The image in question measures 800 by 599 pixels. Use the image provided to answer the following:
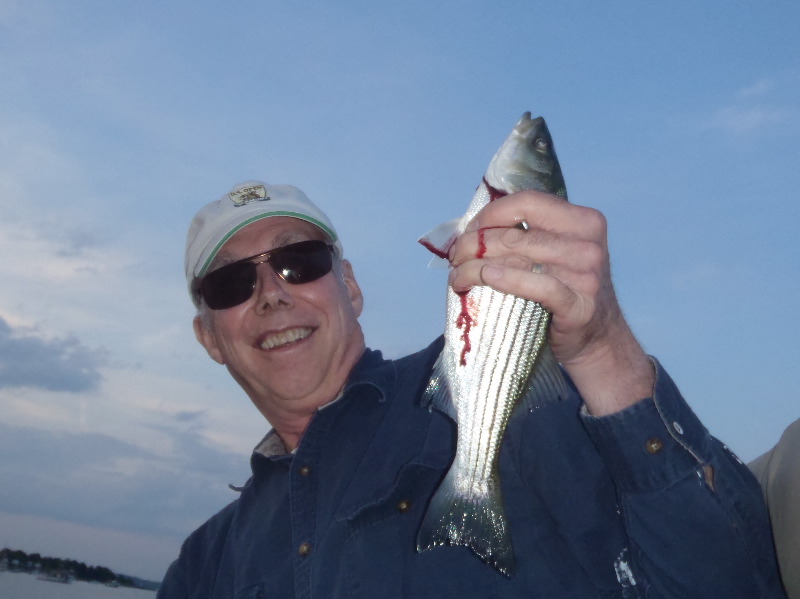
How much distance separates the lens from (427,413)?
4008 mm

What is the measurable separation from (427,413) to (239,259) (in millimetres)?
1775

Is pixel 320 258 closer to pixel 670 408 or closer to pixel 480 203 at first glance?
pixel 480 203

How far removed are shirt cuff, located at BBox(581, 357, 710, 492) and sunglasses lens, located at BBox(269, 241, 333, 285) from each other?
2.52 meters

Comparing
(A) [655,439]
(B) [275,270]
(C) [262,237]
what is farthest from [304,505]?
(A) [655,439]

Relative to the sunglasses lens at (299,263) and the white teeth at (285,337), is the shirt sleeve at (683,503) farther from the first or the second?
the sunglasses lens at (299,263)

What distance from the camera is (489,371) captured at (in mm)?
2719

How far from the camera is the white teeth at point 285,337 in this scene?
4.84 m

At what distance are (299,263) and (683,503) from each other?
9.51 feet

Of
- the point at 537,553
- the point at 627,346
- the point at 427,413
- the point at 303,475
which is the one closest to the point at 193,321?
the point at 303,475

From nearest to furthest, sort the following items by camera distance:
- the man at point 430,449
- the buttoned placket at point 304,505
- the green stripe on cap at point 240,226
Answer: the man at point 430,449 → the buttoned placket at point 304,505 → the green stripe on cap at point 240,226

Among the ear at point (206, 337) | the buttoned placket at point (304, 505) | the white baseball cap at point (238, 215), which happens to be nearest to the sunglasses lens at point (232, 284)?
the white baseball cap at point (238, 215)

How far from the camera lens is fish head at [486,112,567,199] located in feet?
8.94

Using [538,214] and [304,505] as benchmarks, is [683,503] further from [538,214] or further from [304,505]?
[304,505]

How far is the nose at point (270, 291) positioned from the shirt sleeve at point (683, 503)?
2483 millimetres
